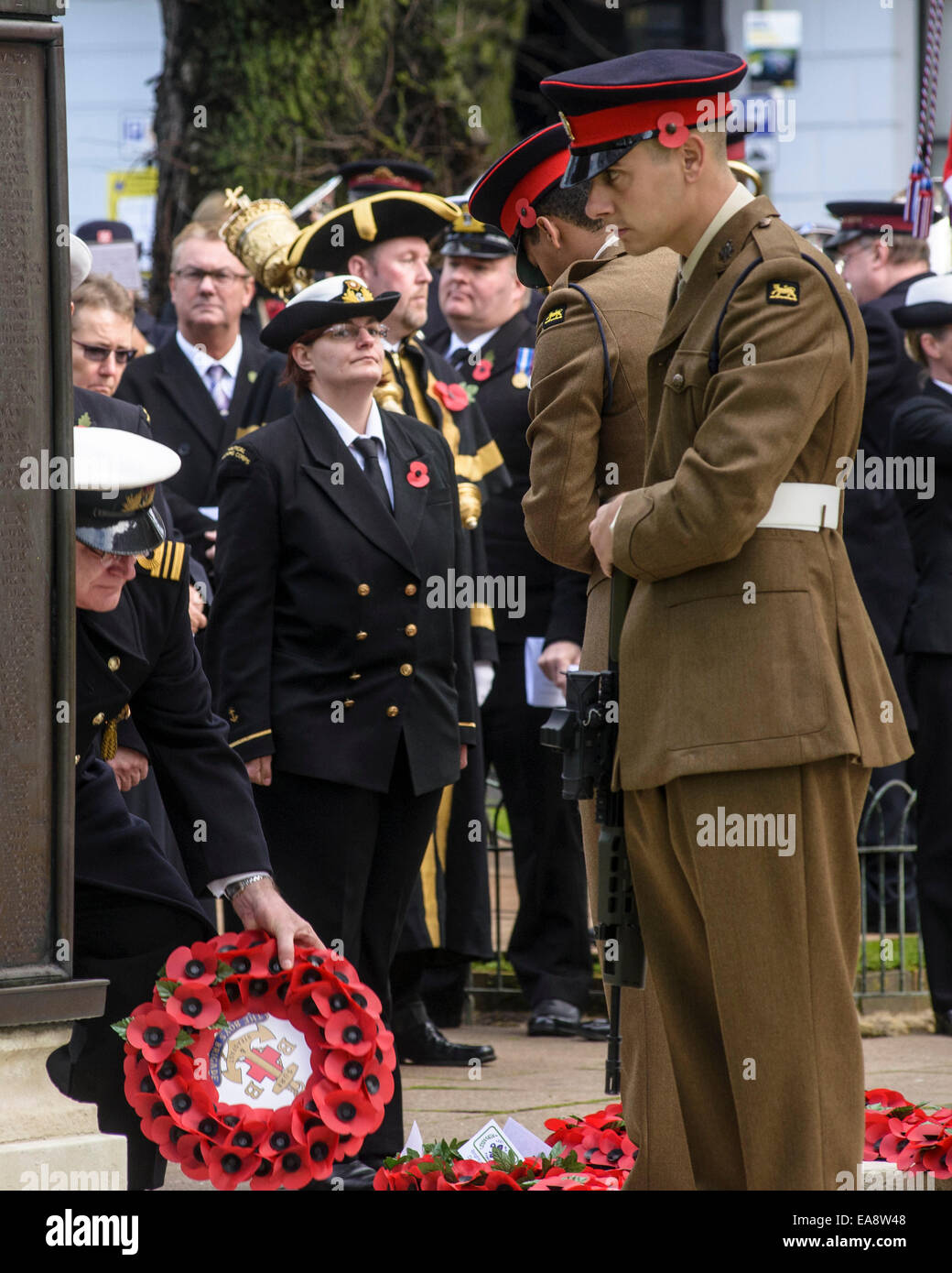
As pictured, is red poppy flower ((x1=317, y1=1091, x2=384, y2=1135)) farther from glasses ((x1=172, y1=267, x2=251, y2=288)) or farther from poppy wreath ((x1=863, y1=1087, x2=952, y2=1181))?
glasses ((x1=172, y1=267, x2=251, y2=288))

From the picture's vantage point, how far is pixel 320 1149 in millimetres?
3857

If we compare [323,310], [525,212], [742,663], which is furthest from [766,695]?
[323,310]

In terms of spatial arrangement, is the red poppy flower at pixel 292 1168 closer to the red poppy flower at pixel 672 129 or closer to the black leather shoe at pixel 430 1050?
the red poppy flower at pixel 672 129

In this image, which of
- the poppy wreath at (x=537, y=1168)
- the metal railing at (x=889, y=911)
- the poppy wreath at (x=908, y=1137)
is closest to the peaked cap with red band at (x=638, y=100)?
the poppy wreath at (x=537, y=1168)

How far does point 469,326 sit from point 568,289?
9.94ft

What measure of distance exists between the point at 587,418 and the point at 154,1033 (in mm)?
1378

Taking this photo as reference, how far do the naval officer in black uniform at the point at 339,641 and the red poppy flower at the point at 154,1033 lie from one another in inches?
38.5

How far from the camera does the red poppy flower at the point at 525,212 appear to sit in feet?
14.1

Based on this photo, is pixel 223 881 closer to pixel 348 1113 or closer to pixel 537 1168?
pixel 348 1113

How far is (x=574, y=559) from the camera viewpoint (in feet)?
13.3

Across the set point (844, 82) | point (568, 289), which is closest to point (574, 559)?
point (568, 289)

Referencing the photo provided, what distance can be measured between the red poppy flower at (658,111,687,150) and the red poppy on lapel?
187 cm

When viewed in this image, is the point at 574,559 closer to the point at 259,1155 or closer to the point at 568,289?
the point at 568,289

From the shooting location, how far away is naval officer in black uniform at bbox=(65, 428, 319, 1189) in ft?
13.7
